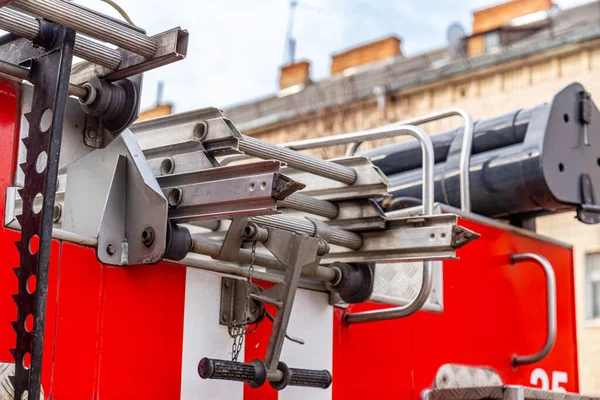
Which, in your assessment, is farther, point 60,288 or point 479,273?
point 479,273

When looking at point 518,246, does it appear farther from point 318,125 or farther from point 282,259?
point 318,125

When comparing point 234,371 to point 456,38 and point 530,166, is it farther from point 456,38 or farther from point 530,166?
point 456,38

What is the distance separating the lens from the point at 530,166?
3.68m

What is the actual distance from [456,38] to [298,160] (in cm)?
1580

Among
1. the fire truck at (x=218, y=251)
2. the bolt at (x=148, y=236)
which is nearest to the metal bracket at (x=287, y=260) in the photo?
the fire truck at (x=218, y=251)

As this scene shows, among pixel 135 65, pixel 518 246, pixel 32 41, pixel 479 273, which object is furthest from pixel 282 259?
pixel 518 246

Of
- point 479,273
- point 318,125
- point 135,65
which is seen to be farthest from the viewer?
point 318,125

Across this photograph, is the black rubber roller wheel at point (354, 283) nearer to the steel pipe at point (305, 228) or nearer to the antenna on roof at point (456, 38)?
the steel pipe at point (305, 228)

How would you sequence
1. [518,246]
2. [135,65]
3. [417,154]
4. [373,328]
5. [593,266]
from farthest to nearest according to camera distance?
1. [593,266]
2. [417,154]
3. [518,246]
4. [373,328]
5. [135,65]

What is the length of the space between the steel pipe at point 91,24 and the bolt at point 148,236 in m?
0.46

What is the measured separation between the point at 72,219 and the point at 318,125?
15.4 m

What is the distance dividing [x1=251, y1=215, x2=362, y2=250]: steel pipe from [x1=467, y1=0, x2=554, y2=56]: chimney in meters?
14.9

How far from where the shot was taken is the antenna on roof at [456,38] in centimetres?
1783

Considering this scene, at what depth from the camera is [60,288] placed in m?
2.16
